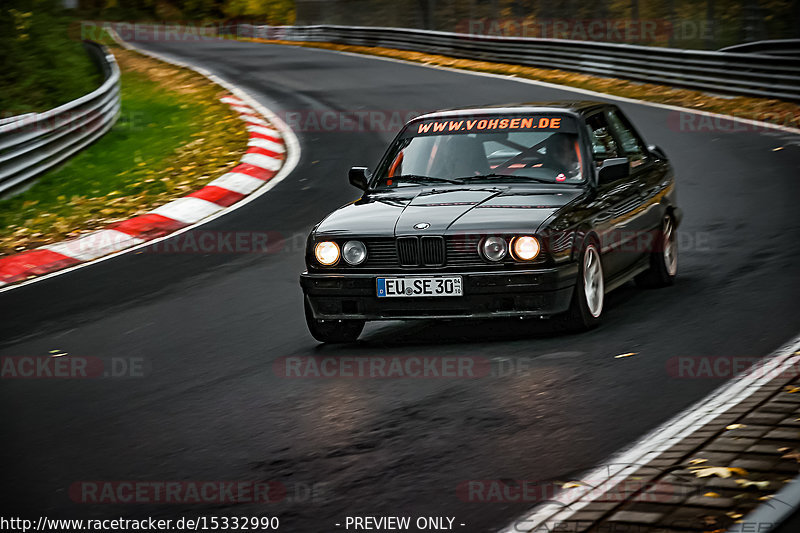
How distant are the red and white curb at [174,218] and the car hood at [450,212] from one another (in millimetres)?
4217

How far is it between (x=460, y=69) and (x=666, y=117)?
38.0 ft

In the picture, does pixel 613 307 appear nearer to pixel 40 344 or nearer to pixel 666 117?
pixel 40 344

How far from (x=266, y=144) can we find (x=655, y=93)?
352 inches

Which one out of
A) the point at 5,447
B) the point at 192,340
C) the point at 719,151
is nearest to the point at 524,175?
the point at 192,340

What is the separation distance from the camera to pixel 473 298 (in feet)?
23.3

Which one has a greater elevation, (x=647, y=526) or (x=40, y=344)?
(x=647, y=526)

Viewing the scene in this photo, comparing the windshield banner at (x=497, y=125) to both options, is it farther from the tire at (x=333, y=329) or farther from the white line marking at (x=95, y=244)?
the white line marking at (x=95, y=244)

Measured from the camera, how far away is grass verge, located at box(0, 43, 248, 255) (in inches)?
515

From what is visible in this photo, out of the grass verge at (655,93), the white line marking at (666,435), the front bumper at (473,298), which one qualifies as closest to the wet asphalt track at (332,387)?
the white line marking at (666,435)

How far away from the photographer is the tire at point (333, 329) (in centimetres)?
760

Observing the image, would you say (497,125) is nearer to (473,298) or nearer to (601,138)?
(601,138)

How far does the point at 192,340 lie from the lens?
7.97m

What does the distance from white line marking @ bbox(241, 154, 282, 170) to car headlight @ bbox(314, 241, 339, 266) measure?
851cm

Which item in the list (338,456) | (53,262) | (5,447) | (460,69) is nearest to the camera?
(338,456)
